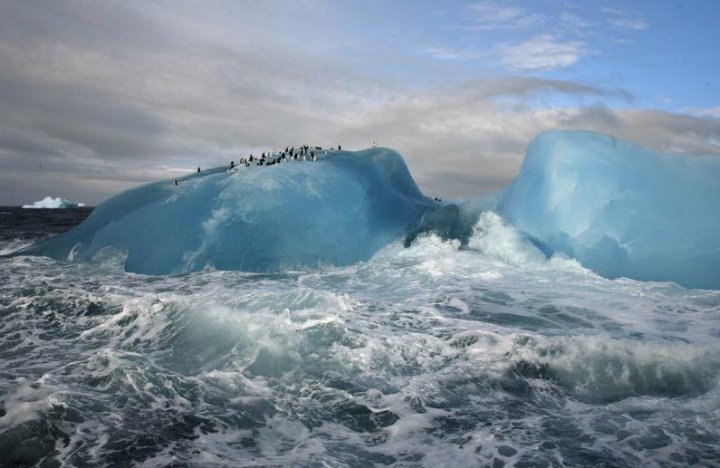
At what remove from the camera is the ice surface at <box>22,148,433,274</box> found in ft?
44.6

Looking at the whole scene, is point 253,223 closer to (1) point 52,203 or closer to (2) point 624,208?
(2) point 624,208

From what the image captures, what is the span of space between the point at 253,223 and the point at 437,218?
6.38m

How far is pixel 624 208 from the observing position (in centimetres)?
1277

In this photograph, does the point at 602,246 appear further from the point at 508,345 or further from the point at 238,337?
the point at 238,337

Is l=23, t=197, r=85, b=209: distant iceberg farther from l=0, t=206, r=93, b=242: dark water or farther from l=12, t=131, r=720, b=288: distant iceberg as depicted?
l=12, t=131, r=720, b=288: distant iceberg

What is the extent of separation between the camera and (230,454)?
4.40 m

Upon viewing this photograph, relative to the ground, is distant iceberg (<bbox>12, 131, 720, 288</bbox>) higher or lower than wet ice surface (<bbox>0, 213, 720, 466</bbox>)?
higher

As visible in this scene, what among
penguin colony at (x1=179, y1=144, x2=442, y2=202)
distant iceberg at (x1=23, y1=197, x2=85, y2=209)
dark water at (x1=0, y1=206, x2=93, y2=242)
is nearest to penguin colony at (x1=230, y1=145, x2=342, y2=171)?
penguin colony at (x1=179, y1=144, x2=442, y2=202)

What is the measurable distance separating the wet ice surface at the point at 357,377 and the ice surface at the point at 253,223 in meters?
2.99

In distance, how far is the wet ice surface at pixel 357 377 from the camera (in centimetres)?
446

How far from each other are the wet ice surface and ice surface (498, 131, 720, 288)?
1.72m

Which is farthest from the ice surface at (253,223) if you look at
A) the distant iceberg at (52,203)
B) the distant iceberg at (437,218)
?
the distant iceberg at (52,203)

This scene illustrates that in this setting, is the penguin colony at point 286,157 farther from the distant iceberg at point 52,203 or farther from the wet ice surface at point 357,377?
the distant iceberg at point 52,203

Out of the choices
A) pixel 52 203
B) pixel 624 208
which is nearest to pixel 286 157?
pixel 624 208
